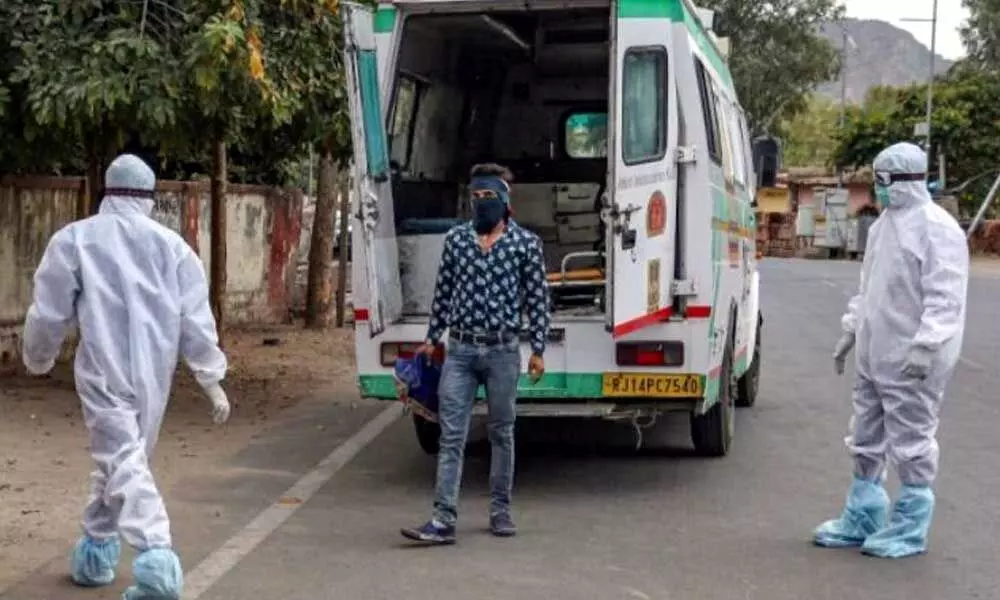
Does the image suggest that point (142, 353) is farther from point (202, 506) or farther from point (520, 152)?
point (520, 152)

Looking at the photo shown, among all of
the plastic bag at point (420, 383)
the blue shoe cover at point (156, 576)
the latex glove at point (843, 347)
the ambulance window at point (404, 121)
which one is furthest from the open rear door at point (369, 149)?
the blue shoe cover at point (156, 576)

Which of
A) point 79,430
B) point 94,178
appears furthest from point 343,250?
point 79,430

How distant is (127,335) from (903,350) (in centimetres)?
346

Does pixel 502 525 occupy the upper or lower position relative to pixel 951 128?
lower

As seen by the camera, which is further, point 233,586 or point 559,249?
point 559,249

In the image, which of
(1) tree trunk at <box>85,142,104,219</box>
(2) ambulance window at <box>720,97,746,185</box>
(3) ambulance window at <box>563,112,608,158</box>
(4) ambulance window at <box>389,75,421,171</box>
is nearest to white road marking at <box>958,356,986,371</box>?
(2) ambulance window at <box>720,97,746,185</box>

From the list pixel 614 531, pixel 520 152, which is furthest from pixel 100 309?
pixel 520 152

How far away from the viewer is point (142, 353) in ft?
21.1

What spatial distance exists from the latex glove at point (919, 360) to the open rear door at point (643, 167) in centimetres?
178

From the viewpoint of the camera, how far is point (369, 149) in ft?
29.3

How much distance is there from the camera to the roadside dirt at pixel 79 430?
8.17 meters

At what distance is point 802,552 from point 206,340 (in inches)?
119

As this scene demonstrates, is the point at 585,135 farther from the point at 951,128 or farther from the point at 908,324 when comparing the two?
the point at 951,128

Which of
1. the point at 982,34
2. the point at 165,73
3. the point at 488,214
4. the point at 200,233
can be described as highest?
the point at 982,34
